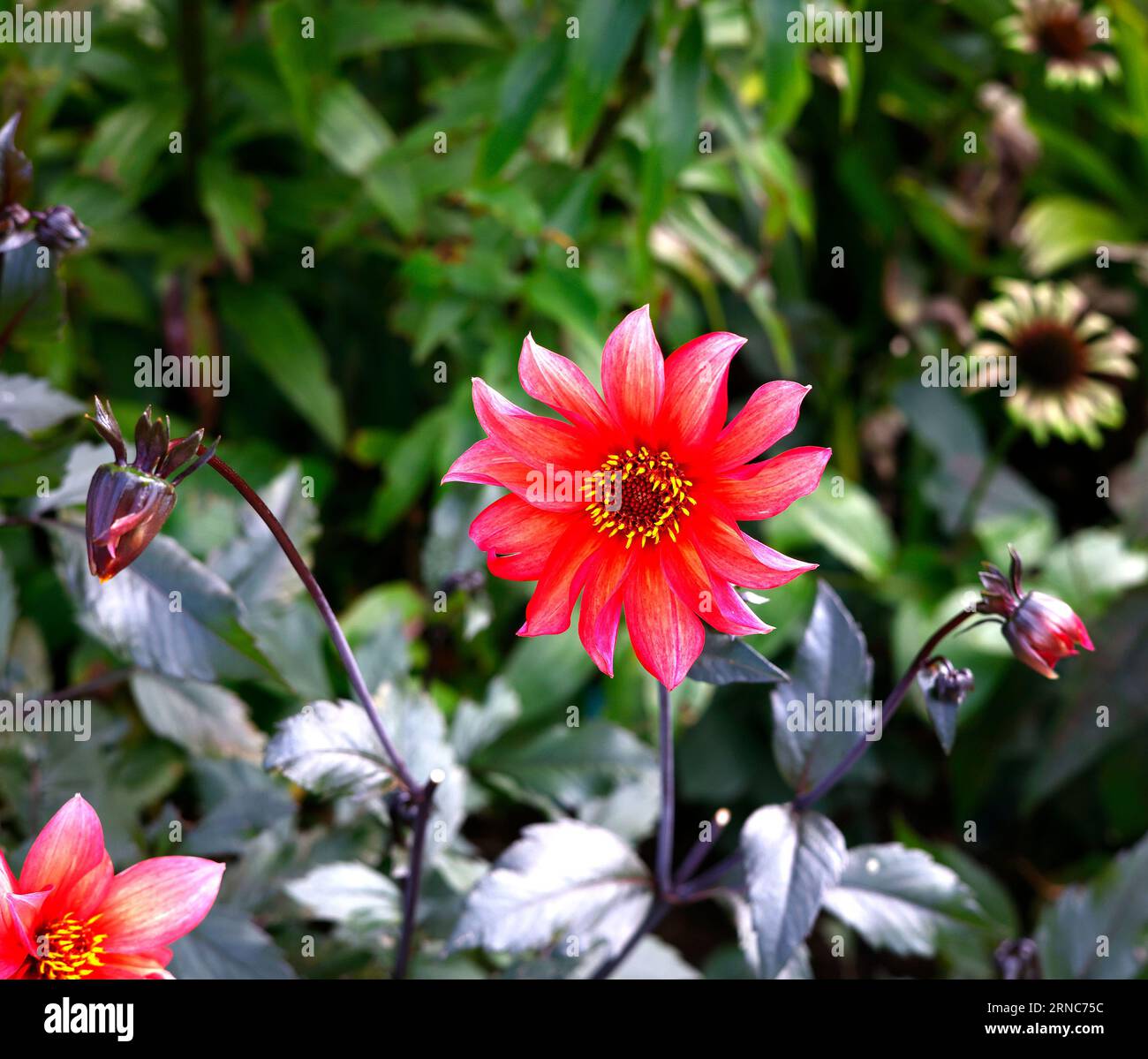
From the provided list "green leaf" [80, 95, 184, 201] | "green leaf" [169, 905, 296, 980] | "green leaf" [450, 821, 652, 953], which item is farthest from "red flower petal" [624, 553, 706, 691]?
"green leaf" [80, 95, 184, 201]

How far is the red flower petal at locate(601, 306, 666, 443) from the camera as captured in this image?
1.75ft

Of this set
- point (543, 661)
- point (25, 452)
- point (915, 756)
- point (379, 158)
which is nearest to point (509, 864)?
point (25, 452)

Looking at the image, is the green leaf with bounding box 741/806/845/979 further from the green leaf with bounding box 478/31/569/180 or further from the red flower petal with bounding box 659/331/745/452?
the green leaf with bounding box 478/31/569/180

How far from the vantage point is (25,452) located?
0.76 m

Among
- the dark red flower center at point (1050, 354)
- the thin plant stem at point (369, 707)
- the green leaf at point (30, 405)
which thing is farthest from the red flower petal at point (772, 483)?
the dark red flower center at point (1050, 354)

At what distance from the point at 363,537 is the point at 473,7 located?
0.85m

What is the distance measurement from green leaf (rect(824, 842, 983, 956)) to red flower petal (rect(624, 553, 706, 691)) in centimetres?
30

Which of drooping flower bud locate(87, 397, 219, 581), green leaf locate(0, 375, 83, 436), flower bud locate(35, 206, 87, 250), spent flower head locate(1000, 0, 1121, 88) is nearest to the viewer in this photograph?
drooping flower bud locate(87, 397, 219, 581)

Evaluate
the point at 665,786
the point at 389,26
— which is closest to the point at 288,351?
the point at 389,26

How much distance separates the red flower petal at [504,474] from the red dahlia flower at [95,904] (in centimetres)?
24

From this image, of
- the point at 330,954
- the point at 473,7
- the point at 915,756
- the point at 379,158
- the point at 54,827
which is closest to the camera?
the point at 54,827

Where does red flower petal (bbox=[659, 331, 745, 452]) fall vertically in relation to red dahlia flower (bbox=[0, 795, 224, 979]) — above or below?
above

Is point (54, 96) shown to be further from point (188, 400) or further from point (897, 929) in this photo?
point (897, 929)

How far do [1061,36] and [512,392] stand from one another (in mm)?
1006
